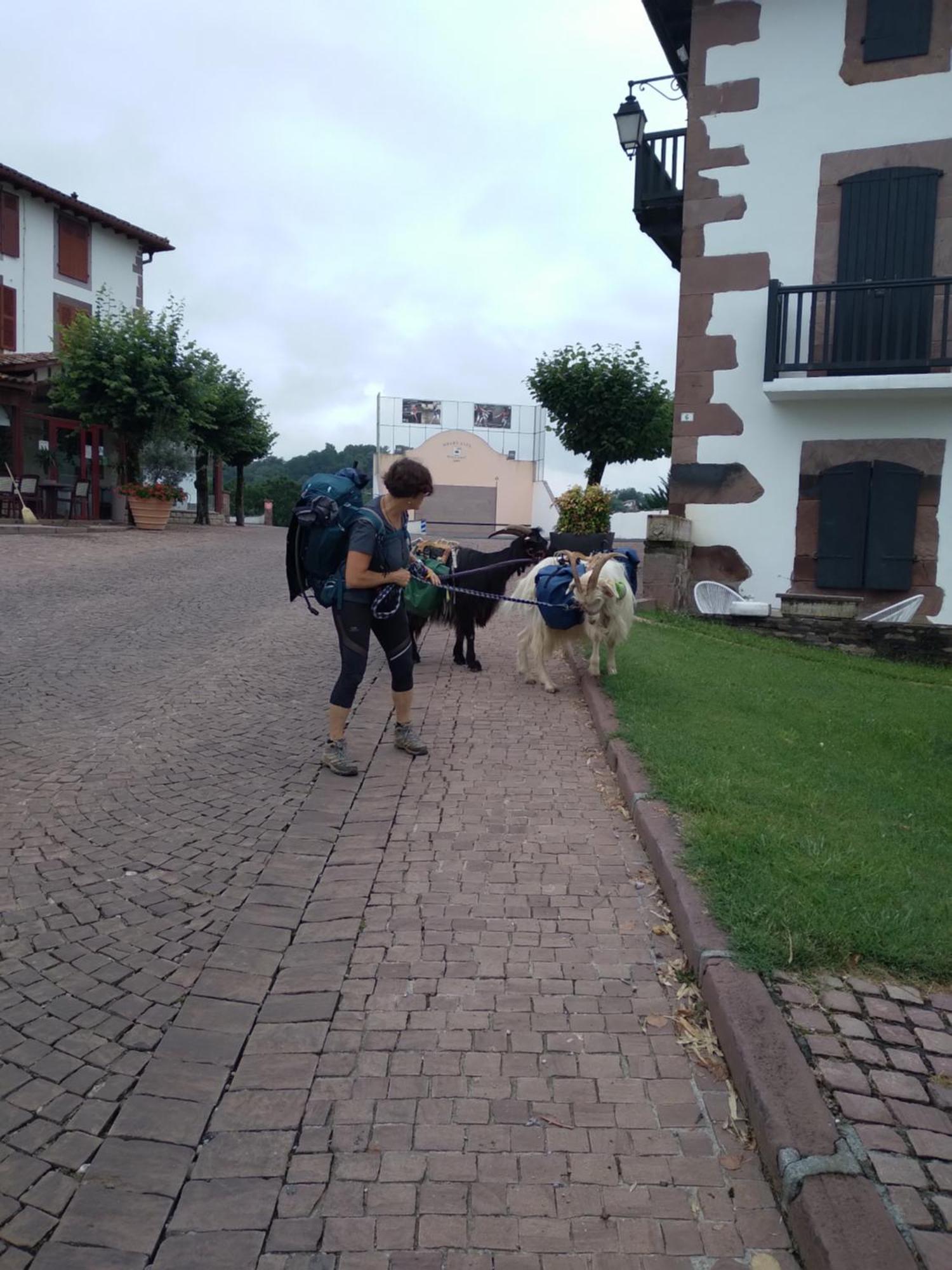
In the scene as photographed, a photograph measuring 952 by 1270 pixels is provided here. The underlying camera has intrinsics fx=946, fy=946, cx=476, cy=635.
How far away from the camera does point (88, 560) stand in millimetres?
15945

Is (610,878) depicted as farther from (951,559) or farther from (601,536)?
(601,536)

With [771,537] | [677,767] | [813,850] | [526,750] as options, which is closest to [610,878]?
[813,850]

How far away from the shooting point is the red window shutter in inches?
1038

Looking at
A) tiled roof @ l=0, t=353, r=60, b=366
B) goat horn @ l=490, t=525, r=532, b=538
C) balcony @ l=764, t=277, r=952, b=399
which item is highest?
tiled roof @ l=0, t=353, r=60, b=366

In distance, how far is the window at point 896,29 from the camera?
11.8 m

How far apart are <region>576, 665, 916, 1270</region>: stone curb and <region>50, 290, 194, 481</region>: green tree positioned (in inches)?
831

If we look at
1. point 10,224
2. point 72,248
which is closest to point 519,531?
point 10,224

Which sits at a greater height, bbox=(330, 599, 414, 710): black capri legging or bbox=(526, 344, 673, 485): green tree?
bbox=(526, 344, 673, 485): green tree

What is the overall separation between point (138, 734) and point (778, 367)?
31.4ft

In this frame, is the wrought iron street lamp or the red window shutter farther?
the red window shutter

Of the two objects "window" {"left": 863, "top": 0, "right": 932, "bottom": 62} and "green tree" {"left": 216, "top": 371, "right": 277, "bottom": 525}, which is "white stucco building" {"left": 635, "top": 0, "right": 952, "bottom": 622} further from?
"green tree" {"left": 216, "top": 371, "right": 277, "bottom": 525}

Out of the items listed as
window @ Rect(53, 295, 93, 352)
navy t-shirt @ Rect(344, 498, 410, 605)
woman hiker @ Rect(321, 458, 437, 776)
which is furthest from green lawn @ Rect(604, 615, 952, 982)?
window @ Rect(53, 295, 93, 352)

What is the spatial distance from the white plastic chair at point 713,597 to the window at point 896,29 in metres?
6.98

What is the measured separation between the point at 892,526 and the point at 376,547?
30.7 feet
